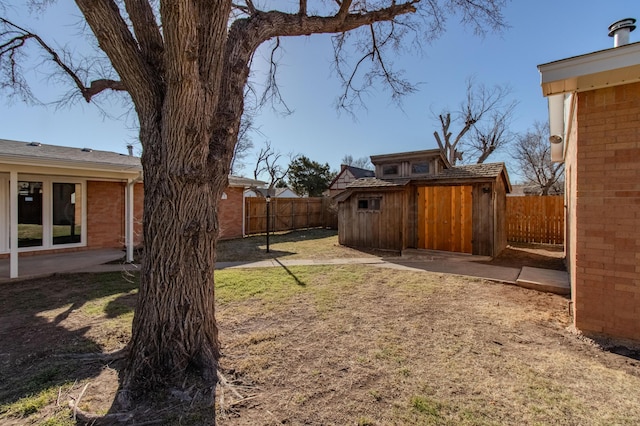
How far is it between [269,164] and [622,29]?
28.8 metres

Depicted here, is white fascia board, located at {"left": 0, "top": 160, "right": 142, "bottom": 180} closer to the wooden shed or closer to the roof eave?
the roof eave

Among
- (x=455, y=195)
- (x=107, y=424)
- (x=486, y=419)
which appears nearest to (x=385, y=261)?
(x=455, y=195)

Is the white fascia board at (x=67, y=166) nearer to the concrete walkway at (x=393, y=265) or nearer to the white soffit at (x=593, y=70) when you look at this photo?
the concrete walkway at (x=393, y=265)

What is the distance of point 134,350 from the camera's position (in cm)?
278

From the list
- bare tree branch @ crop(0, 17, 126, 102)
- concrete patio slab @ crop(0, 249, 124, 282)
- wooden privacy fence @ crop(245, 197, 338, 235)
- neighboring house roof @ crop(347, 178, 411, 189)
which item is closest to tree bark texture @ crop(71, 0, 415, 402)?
concrete patio slab @ crop(0, 249, 124, 282)

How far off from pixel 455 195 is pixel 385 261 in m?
3.77

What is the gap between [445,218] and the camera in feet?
34.0

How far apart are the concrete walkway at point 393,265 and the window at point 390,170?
124 inches

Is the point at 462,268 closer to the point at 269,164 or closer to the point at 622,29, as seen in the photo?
the point at 622,29

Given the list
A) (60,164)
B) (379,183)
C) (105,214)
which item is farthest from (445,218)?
(105,214)

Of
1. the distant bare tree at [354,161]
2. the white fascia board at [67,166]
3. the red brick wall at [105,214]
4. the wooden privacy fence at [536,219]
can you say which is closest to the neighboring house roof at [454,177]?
the wooden privacy fence at [536,219]

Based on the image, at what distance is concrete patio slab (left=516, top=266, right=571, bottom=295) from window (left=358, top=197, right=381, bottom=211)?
5060mm

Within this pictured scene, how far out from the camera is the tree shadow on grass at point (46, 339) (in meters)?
2.69

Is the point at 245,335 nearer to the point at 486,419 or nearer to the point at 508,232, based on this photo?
the point at 486,419
